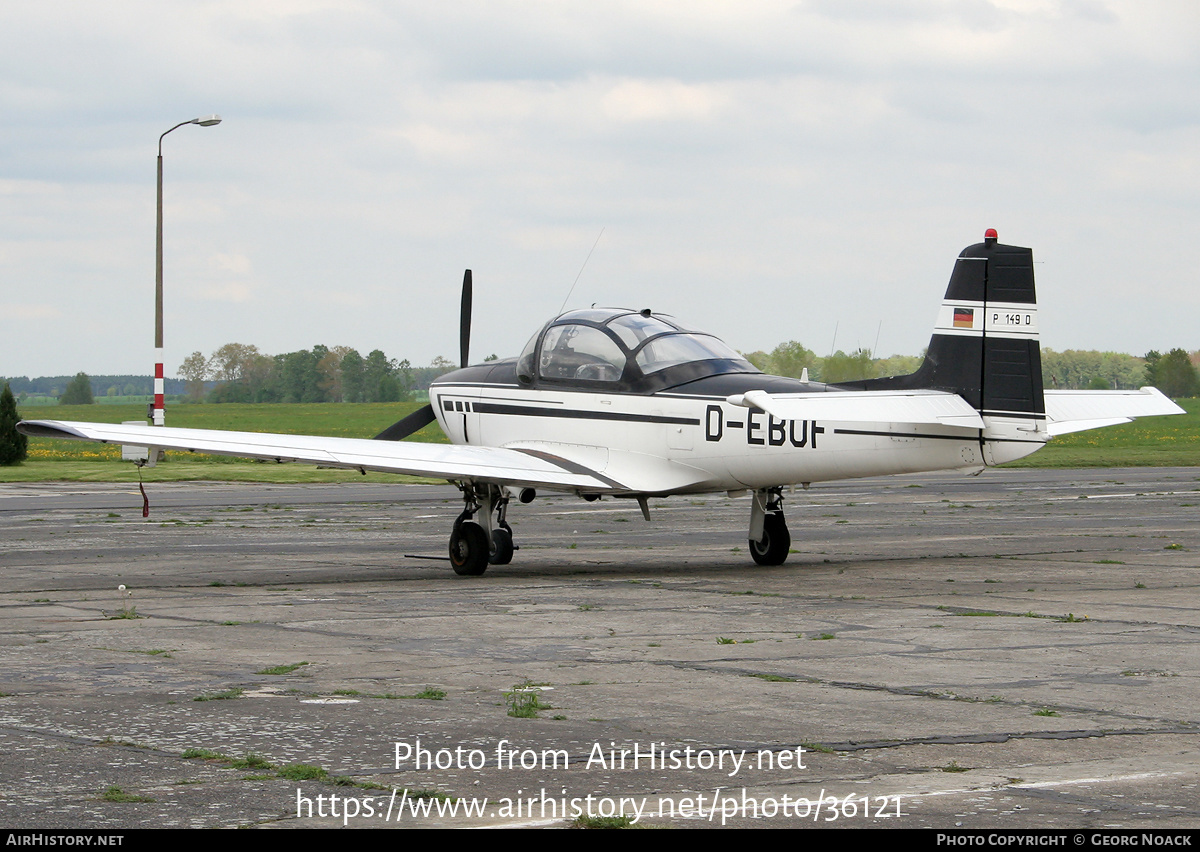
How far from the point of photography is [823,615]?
36.7ft

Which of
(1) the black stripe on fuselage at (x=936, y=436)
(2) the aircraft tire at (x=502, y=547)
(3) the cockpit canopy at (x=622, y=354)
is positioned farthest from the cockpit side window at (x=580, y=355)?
(1) the black stripe on fuselage at (x=936, y=436)

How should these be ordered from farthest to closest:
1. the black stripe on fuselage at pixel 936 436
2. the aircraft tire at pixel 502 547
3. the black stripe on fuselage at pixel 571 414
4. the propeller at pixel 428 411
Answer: the propeller at pixel 428 411 < the aircraft tire at pixel 502 547 < the black stripe on fuselage at pixel 571 414 < the black stripe on fuselage at pixel 936 436

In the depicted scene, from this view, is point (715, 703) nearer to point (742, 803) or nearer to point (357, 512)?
point (742, 803)

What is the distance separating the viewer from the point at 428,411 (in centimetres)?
1855

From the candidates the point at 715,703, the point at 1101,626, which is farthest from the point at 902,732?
the point at 1101,626

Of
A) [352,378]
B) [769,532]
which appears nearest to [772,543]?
[769,532]

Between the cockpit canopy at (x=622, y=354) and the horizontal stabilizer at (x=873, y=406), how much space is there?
943mm

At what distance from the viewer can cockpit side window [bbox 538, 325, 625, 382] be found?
1504 cm

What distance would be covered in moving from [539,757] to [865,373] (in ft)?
56.6

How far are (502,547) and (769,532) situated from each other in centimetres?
288

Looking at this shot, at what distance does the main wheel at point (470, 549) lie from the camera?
1477cm

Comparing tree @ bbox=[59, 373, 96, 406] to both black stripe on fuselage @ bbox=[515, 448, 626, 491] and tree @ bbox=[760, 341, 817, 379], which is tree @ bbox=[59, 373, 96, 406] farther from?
black stripe on fuselage @ bbox=[515, 448, 626, 491]

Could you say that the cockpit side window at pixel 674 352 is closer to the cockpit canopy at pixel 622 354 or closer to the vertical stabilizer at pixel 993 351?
the cockpit canopy at pixel 622 354

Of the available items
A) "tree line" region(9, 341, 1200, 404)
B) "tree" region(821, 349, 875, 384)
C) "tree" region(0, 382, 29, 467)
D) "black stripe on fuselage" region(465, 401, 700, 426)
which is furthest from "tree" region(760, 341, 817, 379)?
"tree line" region(9, 341, 1200, 404)
